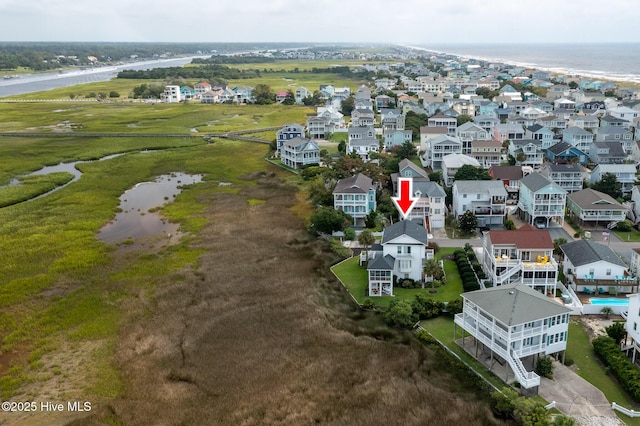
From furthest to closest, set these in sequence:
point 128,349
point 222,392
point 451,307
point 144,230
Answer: point 144,230
point 451,307
point 128,349
point 222,392

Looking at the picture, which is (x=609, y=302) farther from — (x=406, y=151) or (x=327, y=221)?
(x=406, y=151)

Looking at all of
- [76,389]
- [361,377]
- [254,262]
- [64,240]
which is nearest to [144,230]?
[64,240]

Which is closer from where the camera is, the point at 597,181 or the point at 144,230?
the point at 144,230

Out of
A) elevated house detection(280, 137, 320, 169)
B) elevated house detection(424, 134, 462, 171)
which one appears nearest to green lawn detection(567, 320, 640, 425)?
elevated house detection(424, 134, 462, 171)

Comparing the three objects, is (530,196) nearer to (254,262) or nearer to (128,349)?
(254,262)

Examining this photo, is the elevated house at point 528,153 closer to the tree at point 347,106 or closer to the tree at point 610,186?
the tree at point 610,186

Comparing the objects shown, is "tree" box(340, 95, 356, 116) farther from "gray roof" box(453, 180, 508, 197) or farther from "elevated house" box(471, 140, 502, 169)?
"gray roof" box(453, 180, 508, 197)

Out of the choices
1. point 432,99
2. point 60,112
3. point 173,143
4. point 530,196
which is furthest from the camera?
point 60,112
